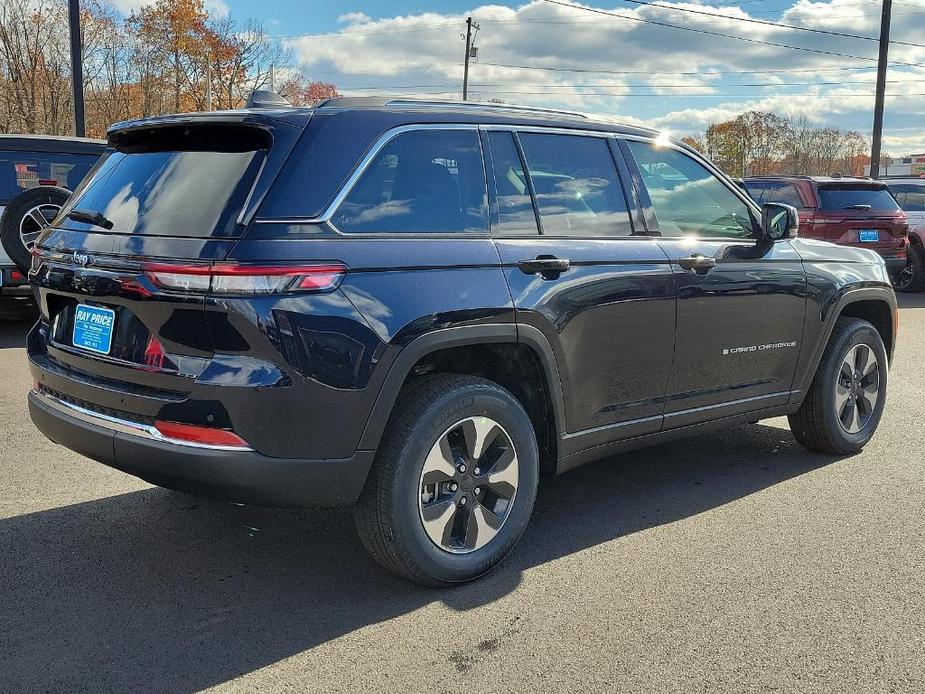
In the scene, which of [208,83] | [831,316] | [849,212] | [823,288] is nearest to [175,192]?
[823,288]

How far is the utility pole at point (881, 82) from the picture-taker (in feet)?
87.1

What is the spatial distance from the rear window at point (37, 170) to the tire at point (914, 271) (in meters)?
12.7

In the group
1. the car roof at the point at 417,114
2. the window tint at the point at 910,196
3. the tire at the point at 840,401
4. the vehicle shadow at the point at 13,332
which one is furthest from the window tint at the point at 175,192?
the window tint at the point at 910,196

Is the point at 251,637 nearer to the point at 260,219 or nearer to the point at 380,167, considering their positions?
the point at 260,219

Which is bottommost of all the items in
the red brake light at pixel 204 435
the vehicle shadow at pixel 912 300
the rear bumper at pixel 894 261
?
the vehicle shadow at pixel 912 300

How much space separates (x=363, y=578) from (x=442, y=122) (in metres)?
1.81

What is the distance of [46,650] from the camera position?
9.59 feet

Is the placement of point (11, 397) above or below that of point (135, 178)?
below

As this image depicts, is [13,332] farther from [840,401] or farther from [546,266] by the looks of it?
[840,401]

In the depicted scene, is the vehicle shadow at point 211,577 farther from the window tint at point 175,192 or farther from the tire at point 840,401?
the window tint at point 175,192

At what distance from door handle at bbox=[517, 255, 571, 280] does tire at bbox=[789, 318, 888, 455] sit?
2.24 metres

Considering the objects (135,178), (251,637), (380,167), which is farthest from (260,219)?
(251,637)

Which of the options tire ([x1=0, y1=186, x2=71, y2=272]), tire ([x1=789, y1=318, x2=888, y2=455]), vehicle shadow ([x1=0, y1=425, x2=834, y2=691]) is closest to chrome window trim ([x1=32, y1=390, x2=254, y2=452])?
vehicle shadow ([x1=0, y1=425, x2=834, y2=691])

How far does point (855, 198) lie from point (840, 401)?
9.08 meters
